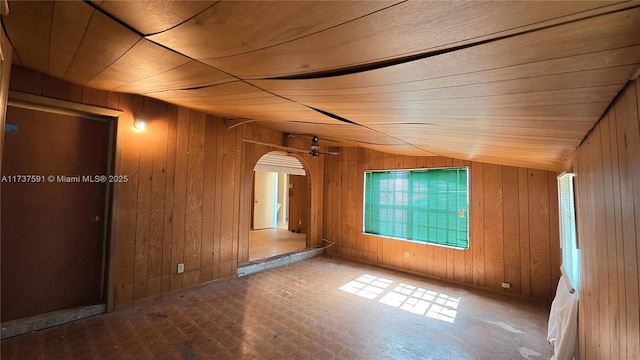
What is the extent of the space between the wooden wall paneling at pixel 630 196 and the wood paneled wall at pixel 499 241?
293cm

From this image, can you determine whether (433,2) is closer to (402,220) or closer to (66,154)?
(66,154)

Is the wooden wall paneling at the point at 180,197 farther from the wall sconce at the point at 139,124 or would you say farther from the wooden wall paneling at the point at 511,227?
the wooden wall paneling at the point at 511,227

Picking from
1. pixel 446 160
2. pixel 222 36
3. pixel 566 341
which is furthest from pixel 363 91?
pixel 446 160

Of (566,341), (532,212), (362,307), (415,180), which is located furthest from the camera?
(415,180)

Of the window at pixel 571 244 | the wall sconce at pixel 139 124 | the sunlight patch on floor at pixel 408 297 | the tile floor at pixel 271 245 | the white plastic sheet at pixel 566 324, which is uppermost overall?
the wall sconce at pixel 139 124

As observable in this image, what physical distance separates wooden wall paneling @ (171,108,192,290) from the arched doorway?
7.67 ft

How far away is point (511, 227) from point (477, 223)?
0.42 metres

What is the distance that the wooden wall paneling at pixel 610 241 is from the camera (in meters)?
1.13

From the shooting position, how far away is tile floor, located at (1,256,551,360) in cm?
220

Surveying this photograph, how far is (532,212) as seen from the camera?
347 cm

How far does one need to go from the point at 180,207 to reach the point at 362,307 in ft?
8.78

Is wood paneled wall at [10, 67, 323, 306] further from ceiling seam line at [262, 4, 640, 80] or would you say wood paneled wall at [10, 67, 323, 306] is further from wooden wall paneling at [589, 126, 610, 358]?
wooden wall paneling at [589, 126, 610, 358]

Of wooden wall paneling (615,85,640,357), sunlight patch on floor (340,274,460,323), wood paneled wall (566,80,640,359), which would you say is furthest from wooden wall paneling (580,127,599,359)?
sunlight patch on floor (340,274,460,323)

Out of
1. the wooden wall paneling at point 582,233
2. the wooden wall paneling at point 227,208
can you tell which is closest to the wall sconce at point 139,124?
the wooden wall paneling at point 227,208
